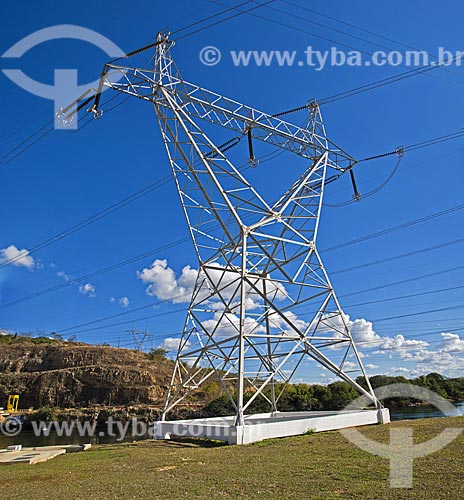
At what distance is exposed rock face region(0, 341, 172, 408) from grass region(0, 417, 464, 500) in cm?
5924

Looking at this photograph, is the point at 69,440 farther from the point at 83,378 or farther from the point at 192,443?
the point at 83,378

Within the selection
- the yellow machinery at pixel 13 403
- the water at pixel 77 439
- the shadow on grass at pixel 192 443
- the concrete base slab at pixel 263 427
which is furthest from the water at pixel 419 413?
the yellow machinery at pixel 13 403

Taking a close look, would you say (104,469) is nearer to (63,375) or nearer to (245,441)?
(245,441)

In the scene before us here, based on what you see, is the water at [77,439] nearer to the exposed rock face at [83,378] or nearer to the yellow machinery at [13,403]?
the exposed rock face at [83,378]

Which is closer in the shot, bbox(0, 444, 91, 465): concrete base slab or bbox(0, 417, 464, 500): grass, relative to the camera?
bbox(0, 417, 464, 500): grass

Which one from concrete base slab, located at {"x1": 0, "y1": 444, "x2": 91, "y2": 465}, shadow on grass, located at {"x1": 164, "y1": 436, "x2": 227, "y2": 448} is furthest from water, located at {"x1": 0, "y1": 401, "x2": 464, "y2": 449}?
shadow on grass, located at {"x1": 164, "y1": 436, "x2": 227, "y2": 448}

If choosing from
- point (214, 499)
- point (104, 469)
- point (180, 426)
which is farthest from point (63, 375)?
point (214, 499)

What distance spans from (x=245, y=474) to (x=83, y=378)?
239 feet

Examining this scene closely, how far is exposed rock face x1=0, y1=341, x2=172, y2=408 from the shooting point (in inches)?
2852

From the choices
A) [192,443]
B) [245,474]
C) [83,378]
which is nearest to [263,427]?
[192,443]

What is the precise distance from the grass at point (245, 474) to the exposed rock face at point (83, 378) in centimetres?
5924

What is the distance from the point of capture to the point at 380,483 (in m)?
7.89

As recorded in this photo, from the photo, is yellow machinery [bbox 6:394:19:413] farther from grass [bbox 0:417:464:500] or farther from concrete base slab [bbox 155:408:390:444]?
grass [bbox 0:417:464:500]

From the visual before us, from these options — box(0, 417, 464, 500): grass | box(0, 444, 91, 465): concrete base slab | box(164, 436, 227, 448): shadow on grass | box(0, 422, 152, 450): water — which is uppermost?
box(0, 417, 464, 500): grass
